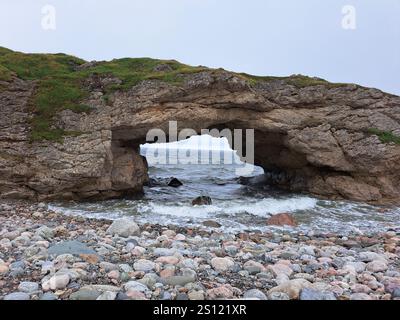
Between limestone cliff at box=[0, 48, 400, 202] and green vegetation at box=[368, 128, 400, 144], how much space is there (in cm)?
5

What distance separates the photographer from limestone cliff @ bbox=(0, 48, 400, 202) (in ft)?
50.9

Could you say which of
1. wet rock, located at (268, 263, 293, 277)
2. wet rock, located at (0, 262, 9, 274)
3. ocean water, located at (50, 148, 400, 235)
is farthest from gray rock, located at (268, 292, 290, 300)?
ocean water, located at (50, 148, 400, 235)

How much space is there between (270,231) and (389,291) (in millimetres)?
5659

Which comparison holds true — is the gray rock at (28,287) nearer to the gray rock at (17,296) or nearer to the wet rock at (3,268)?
the gray rock at (17,296)

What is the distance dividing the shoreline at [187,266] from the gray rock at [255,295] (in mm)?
17

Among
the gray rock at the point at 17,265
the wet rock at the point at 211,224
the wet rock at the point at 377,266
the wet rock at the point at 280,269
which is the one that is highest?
the gray rock at the point at 17,265

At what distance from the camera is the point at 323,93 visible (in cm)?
1905

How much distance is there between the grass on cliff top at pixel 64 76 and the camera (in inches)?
642

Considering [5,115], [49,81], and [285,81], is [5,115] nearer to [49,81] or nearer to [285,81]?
[49,81]

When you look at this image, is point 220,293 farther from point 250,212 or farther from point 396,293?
point 250,212

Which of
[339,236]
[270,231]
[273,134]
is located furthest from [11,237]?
[273,134]

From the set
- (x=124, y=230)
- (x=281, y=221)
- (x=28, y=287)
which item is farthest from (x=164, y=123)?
Result: (x=28, y=287)

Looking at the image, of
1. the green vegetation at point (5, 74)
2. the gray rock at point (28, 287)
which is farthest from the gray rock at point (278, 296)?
the green vegetation at point (5, 74)
